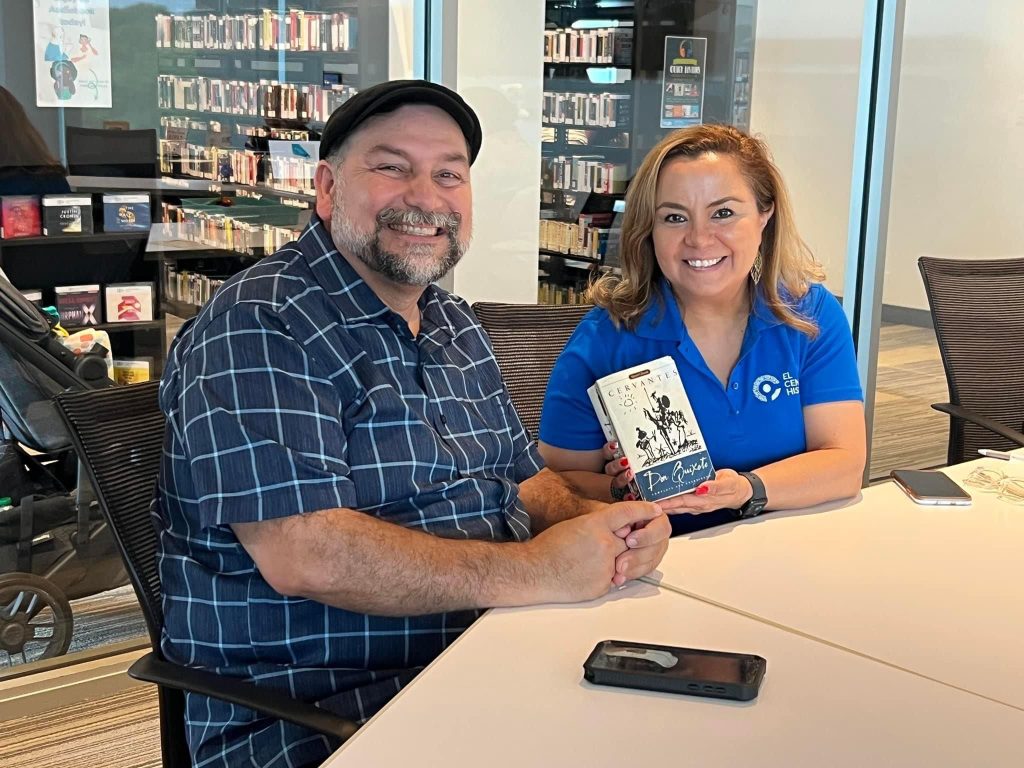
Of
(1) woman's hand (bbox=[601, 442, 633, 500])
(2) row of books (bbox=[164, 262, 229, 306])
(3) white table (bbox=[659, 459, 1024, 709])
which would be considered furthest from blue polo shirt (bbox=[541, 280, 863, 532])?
(2) row of books (bbox=[164, 262, 229, 306])

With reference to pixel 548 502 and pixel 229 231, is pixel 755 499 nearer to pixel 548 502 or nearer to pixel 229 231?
pixel 548 502

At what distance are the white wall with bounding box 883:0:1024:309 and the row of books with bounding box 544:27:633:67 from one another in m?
1.40

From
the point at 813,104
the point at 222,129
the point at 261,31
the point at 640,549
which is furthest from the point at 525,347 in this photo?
the point at 813,104

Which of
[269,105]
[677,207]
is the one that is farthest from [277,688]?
[269,105]

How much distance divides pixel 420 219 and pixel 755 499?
76 centimetres

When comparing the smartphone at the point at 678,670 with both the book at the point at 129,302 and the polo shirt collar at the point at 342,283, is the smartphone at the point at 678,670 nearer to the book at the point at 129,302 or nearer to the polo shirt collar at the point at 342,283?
the polo shirt collar at the point at 342,283

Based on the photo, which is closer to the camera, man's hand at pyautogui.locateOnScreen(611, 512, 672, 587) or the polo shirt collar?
man's hand at pyautogui.locateOnScreen(611, 512, 672, 587)

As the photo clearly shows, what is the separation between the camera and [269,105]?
335 centimetres

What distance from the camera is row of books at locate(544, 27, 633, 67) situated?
12.7 feet

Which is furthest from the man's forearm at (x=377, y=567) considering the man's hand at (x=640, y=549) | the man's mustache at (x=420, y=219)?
the man's mustache at (x=420, y=219)

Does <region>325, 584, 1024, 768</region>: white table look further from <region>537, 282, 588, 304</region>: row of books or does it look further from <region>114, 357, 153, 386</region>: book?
<region>537, 282, 588, 304</region>: row of books

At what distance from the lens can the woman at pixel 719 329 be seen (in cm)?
229

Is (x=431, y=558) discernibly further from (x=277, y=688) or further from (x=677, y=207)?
(x=677, y=207)

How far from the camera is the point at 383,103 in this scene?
1.89 metres
